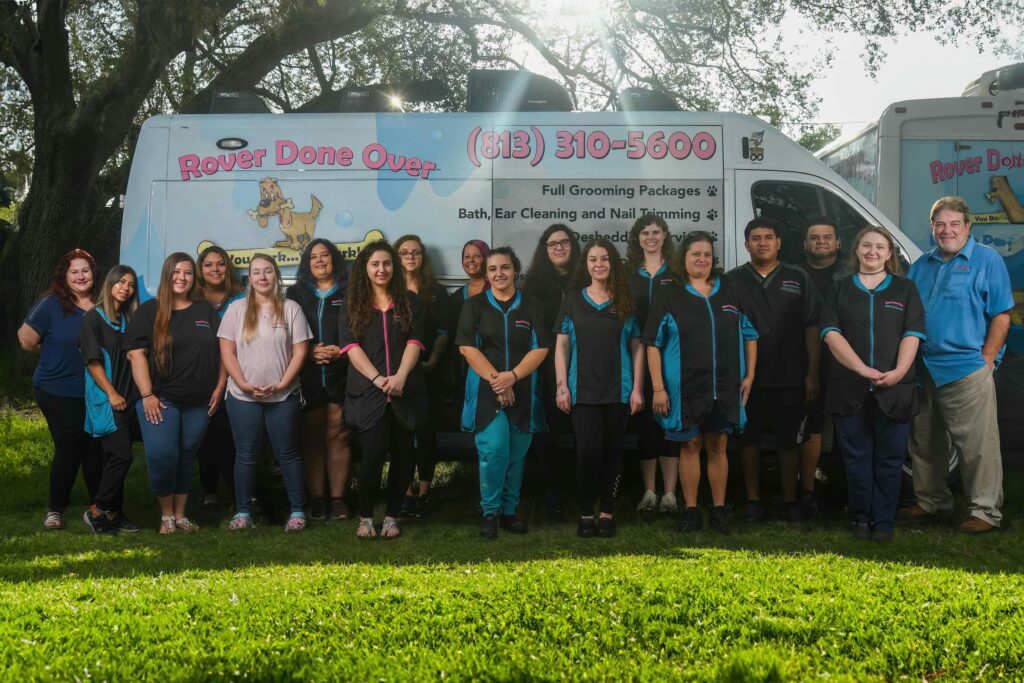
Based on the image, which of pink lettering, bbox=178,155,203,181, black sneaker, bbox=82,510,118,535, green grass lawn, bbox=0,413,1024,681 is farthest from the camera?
pink lettering, bbox=178,155,203,181

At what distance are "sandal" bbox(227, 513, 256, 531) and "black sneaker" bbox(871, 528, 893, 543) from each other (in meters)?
3.61

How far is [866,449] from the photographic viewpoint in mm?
5641

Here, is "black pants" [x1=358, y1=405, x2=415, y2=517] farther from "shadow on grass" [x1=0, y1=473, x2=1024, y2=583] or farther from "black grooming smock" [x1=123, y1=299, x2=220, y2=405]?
"black grooming smock" [x1=123, y1=299, x2=220, y2=405]

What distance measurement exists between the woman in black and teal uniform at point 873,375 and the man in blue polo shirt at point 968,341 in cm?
26

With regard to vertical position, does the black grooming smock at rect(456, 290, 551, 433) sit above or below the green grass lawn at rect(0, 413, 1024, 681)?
above

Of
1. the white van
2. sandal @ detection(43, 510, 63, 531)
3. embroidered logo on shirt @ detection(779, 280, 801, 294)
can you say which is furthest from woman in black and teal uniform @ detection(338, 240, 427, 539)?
embroidered logo on shirt @ detection(779, 280, 801, 294)

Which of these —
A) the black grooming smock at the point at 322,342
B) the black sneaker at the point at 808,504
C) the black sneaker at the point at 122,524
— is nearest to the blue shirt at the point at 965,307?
the black sneaker at the point at 808,504

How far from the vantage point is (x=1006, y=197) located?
27.2ft

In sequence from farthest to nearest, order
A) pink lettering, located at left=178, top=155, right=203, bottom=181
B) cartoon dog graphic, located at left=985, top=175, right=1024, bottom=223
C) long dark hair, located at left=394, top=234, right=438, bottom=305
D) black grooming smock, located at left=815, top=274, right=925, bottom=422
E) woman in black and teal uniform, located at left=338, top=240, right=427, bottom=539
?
cartoon dog graphic, located at left=985, top=175, right=1024, bottom=223 < pink lettering, located at left=178, top=155, right=203, bottom=181 < long dark hair, located at left=394, top=234, right=438, bottom=305 < woman in black and teal uniform, located at left=338, top=240, right=427, bottom=539 < black grooming smock, located at left=815, top=274, right=925, bottom=422

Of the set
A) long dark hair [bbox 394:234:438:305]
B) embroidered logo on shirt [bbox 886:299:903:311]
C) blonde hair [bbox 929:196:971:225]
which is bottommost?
embroidered logo on shirt [bbox 886:299:903:311]

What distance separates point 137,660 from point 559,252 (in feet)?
11.2

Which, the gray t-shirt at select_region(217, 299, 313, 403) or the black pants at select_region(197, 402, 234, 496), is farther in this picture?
the black pants at select_region(197, 402, 234, 496)

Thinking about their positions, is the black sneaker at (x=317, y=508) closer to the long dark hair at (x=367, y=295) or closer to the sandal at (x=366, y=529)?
the sandal at (x=366, y=529)

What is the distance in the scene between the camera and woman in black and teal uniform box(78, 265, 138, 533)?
6031mm
